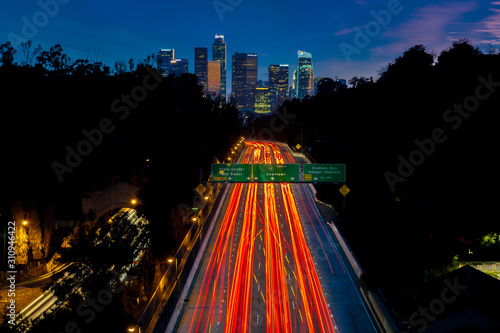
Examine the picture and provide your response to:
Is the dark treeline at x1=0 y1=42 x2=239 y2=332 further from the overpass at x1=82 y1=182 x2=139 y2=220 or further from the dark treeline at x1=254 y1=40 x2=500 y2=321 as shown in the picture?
the dark treeline at x1=254 y1=40 x2=500 y2=321

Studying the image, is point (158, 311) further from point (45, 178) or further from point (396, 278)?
point (45, 178)

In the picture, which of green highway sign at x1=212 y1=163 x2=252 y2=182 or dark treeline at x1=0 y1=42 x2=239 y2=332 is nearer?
dark treeline at x1=0 y1=42 x2=239 y2=332

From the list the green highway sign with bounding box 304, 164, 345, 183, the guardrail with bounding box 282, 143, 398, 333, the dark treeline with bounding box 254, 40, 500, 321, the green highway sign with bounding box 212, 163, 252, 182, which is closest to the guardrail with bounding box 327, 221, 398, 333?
the guardrail with bounding box 282, 143, 398, 333

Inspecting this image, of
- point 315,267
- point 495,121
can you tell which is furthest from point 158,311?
point 495,121

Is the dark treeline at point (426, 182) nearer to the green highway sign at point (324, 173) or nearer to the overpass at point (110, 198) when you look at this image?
the green highway sign at point (324, 173)

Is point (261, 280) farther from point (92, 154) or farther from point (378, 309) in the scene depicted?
point (92, 154)

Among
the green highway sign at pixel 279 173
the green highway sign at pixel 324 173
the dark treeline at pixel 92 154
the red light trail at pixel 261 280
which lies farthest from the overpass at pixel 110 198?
the green highway sign at pixel 324 173

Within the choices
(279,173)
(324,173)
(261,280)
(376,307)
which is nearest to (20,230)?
(261,280)

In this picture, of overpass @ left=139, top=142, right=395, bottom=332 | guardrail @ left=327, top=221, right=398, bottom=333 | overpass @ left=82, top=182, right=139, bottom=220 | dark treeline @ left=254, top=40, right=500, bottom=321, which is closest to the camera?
guardrail @ left=327, top=221, right=398, bottom=333
